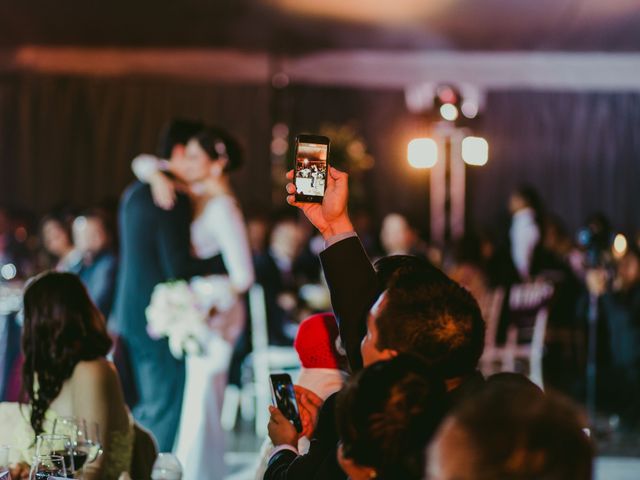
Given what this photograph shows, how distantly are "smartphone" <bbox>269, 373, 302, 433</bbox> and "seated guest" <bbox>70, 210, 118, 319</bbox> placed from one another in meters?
3.12

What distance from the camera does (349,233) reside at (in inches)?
87.3

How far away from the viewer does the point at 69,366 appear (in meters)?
2.81

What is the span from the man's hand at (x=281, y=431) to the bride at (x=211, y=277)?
7.61 feet

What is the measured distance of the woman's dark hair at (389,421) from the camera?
57.0 inches

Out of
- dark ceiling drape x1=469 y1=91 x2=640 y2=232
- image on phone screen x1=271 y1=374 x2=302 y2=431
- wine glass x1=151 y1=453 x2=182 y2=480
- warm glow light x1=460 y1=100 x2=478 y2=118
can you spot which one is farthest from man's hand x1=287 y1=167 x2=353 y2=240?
dark ceiling drape x1=469 y1=91 x2=640 y2=232

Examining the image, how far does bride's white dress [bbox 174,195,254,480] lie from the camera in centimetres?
448

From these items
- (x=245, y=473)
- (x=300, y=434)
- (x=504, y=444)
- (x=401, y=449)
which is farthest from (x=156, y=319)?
(x=504, y=444)

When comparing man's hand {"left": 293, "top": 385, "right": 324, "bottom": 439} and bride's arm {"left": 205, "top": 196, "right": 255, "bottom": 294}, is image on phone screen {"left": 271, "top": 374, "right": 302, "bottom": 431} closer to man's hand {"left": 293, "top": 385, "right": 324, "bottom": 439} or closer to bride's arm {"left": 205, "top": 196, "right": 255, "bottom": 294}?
man's hand {"left": 293, "top": 385, "right": 324, "bottom": 439}

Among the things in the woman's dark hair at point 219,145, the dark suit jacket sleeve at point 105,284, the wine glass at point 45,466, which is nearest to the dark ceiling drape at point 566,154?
the dark suit jacket sleeve at point 105,284

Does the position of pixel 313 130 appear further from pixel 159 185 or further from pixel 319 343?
pixel 319 343

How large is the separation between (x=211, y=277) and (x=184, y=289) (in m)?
0.20

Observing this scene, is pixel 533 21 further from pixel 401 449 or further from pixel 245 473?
pixel 401 449

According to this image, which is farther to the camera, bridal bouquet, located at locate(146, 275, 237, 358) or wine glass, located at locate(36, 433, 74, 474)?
bridal bouquet, located at locate(146, 275, 237, 358)

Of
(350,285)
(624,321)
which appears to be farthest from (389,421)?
(624,321)
